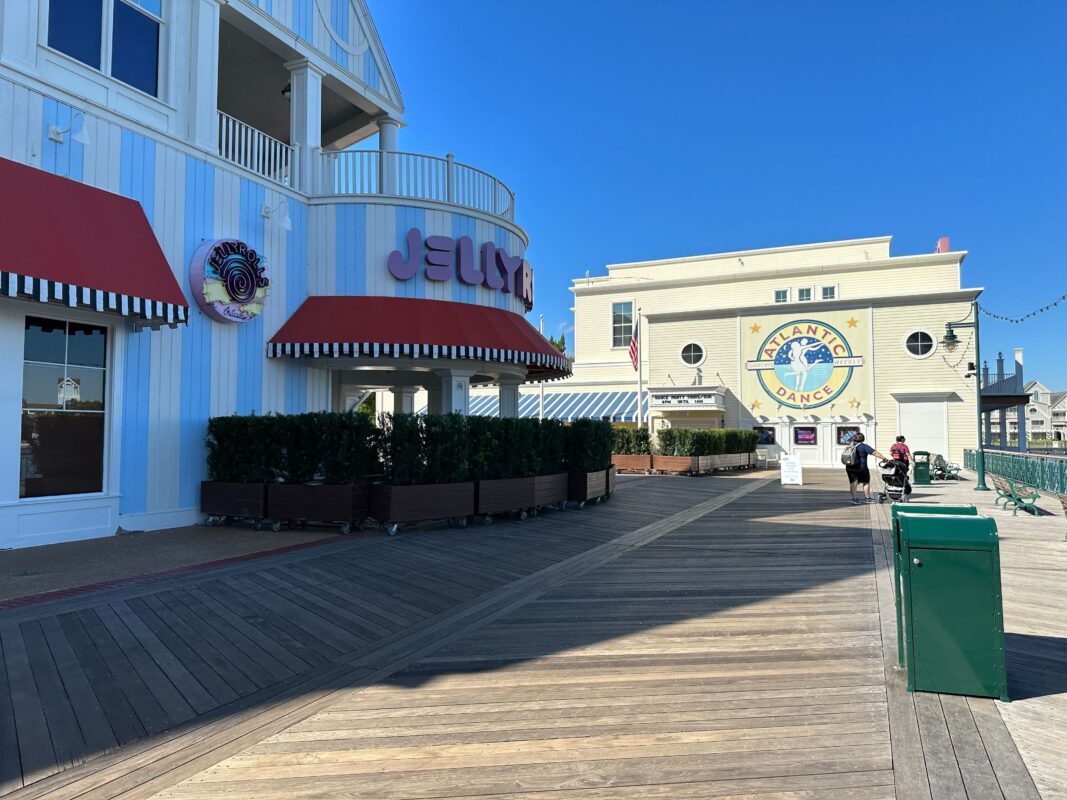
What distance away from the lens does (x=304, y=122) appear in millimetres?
13859

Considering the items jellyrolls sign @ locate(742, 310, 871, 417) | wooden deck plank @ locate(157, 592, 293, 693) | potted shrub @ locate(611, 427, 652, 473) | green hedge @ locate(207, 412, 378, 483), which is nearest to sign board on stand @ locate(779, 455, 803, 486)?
potted shrub @ locate(611, 427, 652, 473)

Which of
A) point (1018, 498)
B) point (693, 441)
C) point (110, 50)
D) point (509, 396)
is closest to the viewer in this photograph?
point (110, 50)

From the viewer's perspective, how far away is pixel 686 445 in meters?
24.8

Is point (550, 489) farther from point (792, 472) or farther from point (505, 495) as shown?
point (792, 472)

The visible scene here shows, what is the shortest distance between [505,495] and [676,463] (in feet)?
47.5

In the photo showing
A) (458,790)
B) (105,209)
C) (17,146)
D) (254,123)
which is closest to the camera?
(458,790)

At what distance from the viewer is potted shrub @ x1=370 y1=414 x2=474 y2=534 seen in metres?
9.95

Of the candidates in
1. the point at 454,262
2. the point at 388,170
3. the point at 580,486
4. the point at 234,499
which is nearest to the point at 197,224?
the point at 234,499

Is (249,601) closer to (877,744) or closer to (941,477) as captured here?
(877,744)

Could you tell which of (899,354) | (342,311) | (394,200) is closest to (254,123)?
(394,200)

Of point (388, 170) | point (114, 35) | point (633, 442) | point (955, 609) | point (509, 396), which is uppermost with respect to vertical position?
point (114, 35)

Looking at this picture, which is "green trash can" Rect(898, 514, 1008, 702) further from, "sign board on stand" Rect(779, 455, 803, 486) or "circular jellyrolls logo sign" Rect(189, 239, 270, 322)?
"sign board on stand" Rect(779, 455, 803, 486)

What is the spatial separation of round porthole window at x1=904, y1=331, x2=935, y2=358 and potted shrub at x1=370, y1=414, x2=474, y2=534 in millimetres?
25592

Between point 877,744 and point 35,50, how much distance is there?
39.4 ft
